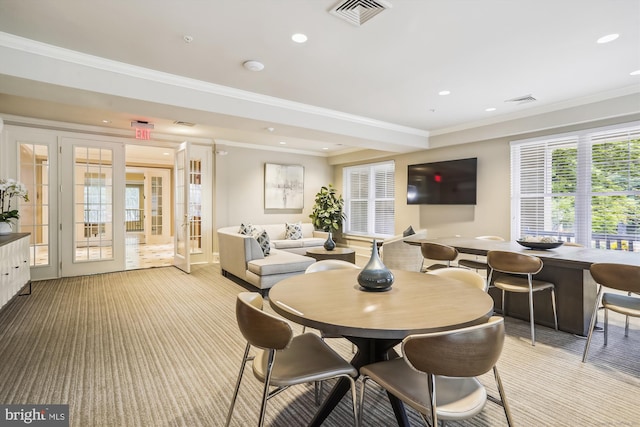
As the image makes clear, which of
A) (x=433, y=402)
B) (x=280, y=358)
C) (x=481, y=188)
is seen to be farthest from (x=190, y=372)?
(x=481, y=188)

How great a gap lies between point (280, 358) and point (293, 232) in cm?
559

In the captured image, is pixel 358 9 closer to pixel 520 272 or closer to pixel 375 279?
pixel 375 279

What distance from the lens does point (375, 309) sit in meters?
1.56

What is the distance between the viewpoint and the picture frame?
762 cm

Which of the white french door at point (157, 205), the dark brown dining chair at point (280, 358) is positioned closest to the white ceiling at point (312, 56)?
the dark brown dining chair at point (280, 358)

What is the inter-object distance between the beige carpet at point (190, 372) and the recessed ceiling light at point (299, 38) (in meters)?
2.64

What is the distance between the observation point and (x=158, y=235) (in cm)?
1061

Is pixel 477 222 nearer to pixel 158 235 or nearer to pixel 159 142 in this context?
pixel 159 142

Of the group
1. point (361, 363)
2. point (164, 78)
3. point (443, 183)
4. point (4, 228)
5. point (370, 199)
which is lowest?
point (361, 363)

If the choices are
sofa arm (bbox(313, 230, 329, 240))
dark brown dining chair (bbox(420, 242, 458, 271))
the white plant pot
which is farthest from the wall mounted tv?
the white plant pot

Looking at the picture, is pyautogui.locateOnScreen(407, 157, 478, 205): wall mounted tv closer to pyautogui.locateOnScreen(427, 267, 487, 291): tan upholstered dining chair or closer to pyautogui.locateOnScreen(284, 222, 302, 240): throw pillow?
pyautogui.locateOnScreen(284, 222, 302, 240): throw pillow

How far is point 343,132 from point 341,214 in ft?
10.3

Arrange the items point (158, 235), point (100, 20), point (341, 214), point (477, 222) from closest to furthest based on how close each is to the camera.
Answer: point (100, 20)
point (477, 222)
point (341, 214)
point (158, 235)

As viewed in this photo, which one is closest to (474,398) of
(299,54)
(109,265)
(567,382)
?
(567,382)
